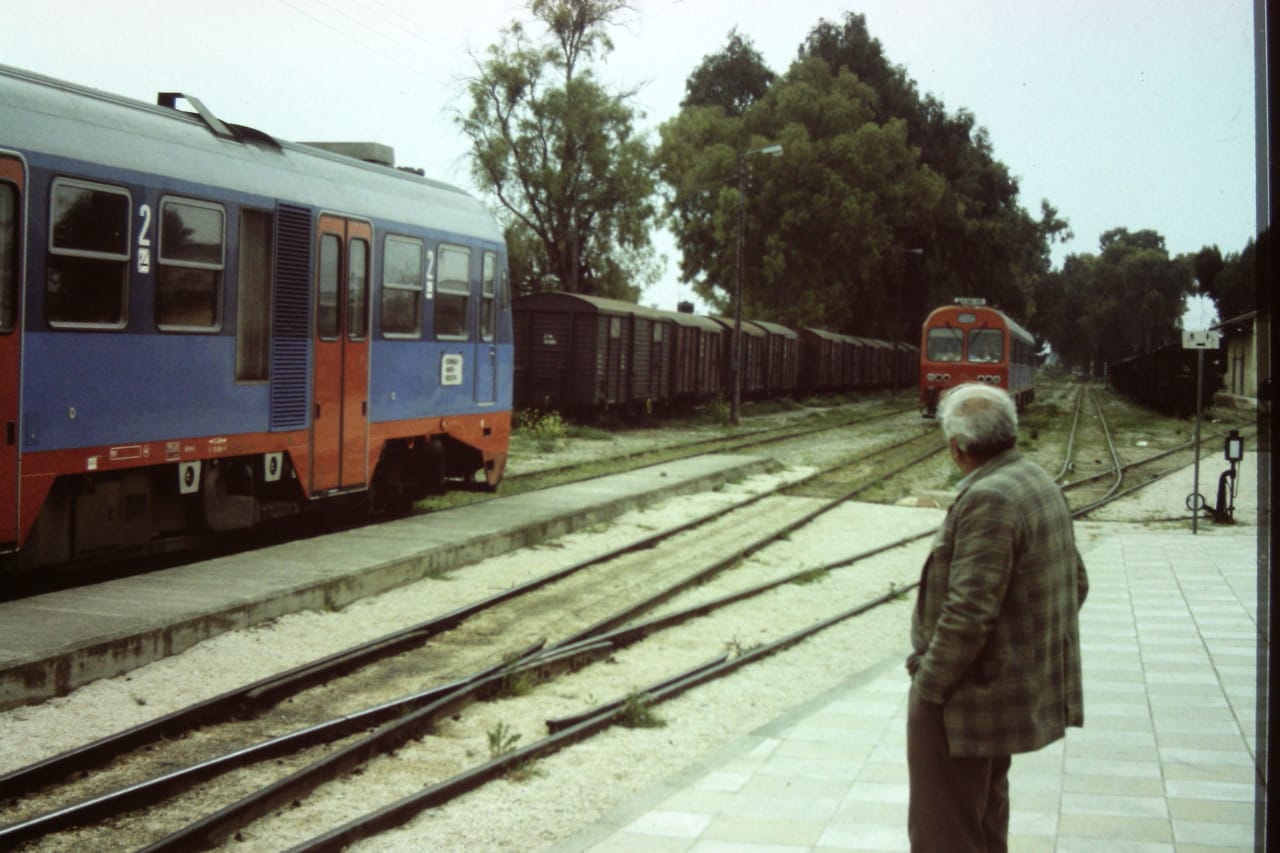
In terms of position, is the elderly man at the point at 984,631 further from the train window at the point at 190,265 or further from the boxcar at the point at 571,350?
the boxcar at the point at 571,350

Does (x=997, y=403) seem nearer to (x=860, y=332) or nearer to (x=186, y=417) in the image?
(x=186, y=417)

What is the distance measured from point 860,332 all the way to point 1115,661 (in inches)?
2242

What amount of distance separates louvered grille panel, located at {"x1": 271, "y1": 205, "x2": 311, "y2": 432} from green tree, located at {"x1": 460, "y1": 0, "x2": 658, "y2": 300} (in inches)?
1341

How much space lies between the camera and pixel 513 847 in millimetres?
5559

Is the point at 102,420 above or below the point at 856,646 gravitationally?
above

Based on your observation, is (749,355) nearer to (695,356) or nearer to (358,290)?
(695,356)

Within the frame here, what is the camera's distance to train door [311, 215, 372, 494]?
12328 millimetres

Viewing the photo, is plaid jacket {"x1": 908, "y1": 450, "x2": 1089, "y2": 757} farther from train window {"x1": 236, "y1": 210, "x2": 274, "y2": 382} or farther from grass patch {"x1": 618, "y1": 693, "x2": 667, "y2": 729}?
train window {"x1": 236, "y1": 210, "x2": 274, "y2": 382}

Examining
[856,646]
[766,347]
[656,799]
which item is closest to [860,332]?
[766,347]

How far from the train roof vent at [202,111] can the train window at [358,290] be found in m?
1.74

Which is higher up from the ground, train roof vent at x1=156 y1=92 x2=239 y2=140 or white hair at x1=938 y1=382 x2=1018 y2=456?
train roof vent at x1=156 y1=92 x2=239 y2=140

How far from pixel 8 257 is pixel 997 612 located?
281 inches

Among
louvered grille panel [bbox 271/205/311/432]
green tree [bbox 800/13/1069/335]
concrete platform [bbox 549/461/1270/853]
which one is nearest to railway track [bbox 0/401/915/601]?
louvered grille panel [bbox 271/205/311/432]

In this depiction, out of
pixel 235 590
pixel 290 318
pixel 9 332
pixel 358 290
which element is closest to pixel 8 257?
pixel 9 332
